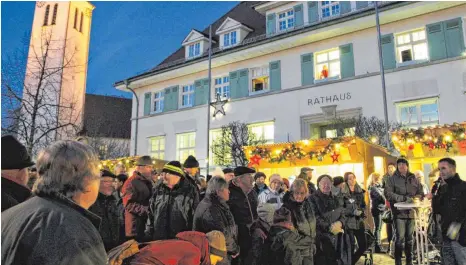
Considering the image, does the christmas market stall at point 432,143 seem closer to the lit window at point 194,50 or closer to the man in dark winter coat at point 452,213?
the man in dark winter coat at point 452,213

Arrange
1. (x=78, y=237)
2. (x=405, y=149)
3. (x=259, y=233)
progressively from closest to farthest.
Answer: (x=78, y=237) → (x=259, y=233) → (x=405, y=149)

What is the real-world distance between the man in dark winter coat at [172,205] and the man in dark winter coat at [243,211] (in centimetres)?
53

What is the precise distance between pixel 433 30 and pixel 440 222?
1376 centimetres

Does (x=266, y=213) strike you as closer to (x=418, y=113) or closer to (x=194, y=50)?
(x=418, y=113)

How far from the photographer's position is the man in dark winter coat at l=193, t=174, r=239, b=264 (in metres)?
3.77

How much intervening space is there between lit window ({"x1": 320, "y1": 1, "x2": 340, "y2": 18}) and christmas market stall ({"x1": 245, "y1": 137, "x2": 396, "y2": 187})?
31.6 feet

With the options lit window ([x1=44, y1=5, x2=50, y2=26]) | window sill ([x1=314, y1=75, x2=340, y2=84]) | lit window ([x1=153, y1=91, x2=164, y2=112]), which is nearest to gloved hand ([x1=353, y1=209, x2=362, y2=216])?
window sill ([x1=314, y1=75, x2=340, y2=84])

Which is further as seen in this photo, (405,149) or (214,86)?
(214,86)

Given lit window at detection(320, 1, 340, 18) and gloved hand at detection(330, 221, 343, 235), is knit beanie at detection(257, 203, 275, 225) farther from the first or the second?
lit window at detection(320, 1, 340, 18)

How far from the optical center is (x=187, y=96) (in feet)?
78.4

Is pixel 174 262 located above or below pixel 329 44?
below

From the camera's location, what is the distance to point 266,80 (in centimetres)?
2084

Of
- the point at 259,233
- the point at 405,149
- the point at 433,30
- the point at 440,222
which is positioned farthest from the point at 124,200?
the point at 433,30

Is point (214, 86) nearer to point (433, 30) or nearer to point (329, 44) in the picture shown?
point (329, 44)
